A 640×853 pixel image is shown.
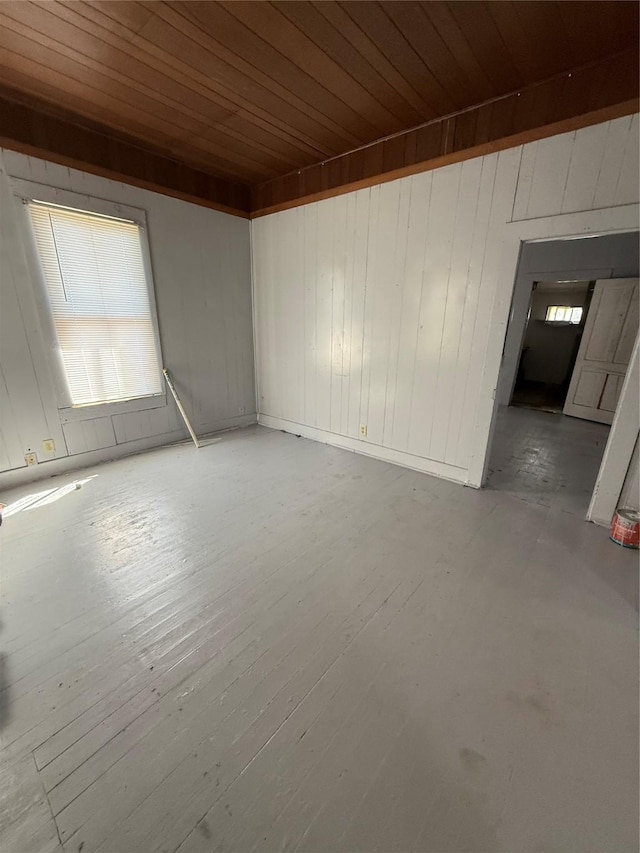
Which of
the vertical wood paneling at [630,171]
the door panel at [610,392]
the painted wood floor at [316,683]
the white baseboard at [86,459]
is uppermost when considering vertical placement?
the vertical wood paneling at [630,171]

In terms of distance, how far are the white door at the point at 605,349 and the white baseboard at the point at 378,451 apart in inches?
131

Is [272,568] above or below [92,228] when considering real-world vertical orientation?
below

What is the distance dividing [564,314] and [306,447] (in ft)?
24.5

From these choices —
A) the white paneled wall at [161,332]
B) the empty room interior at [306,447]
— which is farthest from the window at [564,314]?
the white paneled wall at [161,332]

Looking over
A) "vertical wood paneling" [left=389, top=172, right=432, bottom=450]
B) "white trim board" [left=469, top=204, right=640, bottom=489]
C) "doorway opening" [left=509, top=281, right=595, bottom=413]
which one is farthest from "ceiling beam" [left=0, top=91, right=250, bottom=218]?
"doorway opening" [left=509, top=281, right=595, bottom=413]

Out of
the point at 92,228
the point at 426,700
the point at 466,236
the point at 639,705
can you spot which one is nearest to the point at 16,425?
the point at 92,228

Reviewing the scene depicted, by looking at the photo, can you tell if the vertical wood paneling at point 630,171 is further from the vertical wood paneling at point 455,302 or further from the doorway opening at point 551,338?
the doorway opening at point 551,338

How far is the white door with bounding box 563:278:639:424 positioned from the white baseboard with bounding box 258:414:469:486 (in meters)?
3.33

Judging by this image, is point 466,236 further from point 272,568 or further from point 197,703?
point 197,703

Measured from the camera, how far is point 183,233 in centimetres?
344

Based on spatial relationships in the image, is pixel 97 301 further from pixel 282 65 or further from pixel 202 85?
pixel 282 65

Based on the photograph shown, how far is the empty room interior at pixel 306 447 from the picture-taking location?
1032 mm

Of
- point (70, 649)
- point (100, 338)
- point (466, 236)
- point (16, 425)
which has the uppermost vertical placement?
point (466, 236)

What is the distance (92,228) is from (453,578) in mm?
3784
